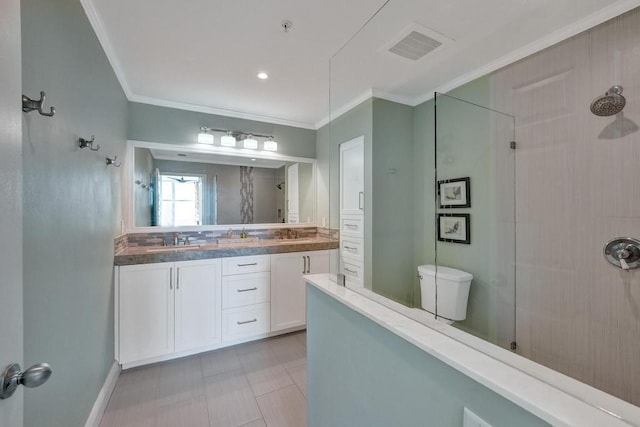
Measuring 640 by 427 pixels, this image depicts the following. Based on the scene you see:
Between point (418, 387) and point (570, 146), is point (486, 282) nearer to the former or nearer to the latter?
point (570, 146)

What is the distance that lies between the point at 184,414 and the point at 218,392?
250 mm

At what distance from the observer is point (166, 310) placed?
227cm

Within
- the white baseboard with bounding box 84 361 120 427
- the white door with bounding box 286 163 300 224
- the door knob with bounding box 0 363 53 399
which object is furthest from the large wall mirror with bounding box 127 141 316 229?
the door knob with bounding box 0 363 53 399

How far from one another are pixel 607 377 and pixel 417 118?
235cm

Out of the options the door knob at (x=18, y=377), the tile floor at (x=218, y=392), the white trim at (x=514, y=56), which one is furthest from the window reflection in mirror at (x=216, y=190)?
the door knob at (x=18, y=377)

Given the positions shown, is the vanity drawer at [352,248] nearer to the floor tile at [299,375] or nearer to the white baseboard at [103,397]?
the floor tile at [299,375]

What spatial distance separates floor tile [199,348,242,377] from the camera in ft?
7.14

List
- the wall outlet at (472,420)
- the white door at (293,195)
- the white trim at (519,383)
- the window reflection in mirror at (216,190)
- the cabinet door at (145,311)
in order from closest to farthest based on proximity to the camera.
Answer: the white trim at (519,383)
the wall outlet at (472,420)
the cabinet door at (145,311)
the window reflection in mirror at (216,190)
the white door at (293,195)

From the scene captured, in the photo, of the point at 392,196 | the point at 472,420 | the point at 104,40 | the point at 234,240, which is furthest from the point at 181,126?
the point at 472,420

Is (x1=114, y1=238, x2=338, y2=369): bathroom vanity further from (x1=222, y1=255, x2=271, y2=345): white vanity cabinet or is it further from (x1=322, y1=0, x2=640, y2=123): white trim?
(x1=322, y1=0, x2=640, y2=123): white trim

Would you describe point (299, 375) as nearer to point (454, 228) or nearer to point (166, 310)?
point (166, 310)

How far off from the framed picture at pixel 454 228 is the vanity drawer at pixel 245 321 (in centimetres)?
186

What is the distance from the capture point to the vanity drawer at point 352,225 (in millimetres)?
2705

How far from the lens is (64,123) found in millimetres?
1227
